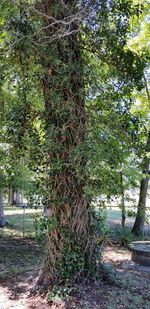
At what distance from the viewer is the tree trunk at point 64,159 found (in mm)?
4719

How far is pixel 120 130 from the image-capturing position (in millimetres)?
5156

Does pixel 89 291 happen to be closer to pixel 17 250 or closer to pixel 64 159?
pixel 64 159

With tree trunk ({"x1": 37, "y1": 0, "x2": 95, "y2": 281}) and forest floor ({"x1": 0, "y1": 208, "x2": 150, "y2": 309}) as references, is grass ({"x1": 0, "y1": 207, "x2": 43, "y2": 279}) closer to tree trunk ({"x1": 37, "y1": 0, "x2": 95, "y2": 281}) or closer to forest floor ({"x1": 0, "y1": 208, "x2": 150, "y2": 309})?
forest floor ({"x1": 0, "y1": 208, "x2": 150, "y2": 309})

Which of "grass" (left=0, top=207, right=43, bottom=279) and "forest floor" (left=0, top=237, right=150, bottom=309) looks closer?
"forest floor" (left=0, top=237, right=150, bottom=309)

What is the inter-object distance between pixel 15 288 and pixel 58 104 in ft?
9.14

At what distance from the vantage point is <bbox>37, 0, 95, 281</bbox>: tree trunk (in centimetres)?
472

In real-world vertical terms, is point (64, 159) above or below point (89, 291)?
above

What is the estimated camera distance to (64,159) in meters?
4.78

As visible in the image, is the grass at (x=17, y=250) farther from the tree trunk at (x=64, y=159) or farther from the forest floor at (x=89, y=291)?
the tree trunk at (x=64, y=159)

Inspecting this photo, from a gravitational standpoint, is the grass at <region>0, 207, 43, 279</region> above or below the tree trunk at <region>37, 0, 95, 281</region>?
below

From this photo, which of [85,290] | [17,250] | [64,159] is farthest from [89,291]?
[17,250]

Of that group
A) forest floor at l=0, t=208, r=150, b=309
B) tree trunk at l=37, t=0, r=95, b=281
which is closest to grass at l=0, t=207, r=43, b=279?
forest floor at l=0, t=208, r=150, b=309

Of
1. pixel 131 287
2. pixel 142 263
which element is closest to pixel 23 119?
pixel 131 287

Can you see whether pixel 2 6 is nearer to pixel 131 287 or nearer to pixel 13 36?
pixel 13 36
